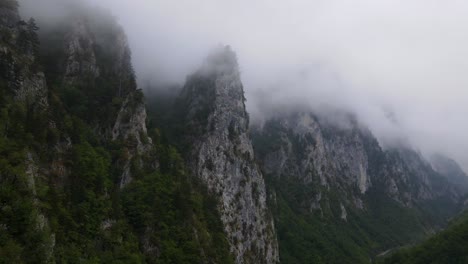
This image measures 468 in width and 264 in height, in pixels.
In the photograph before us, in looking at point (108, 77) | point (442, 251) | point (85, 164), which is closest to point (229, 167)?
point (108, 77)

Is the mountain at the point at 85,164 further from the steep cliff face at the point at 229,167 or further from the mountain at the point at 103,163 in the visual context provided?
the steep cliff face at the point at 229,167

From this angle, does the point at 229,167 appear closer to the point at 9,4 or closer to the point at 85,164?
the point at 85,164

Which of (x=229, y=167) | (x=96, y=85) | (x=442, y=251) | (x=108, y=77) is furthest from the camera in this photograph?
(x=229, y=167)

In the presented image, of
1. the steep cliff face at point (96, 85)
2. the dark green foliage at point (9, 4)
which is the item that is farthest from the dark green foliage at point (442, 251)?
the dark green foliage at point (9, 4)

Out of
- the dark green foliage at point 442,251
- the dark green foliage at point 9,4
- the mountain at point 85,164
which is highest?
the dark green foliage at point 9,4

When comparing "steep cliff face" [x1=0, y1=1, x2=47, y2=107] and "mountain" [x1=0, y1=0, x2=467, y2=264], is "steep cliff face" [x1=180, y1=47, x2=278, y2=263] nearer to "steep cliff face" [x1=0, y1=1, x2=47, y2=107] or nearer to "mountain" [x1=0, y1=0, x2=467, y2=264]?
"mountain" [x1=0, y1=0, x2=467, y2=264]

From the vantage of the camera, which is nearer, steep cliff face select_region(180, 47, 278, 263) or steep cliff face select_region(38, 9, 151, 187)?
steep cliff face select_region(38, 9, 151, 187)

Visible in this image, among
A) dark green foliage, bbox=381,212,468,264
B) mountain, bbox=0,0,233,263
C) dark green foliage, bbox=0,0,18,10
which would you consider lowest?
dark green foliage, bbox=381,212,468,264

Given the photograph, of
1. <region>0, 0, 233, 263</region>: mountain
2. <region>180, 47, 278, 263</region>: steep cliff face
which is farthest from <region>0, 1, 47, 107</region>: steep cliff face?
<region>180, 47, 278, 263</region>: steep cliff face

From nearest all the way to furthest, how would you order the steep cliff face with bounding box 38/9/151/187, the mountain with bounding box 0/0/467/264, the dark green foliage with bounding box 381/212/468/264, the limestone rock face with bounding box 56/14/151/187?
the mountain with bounding box 0/0/467/264
the steep cliff face with bounding box 38/9/151/187
the limestone rock face with bounding box 56/14/151/187
the dark green foliage with bounding box 381/212/468/264
